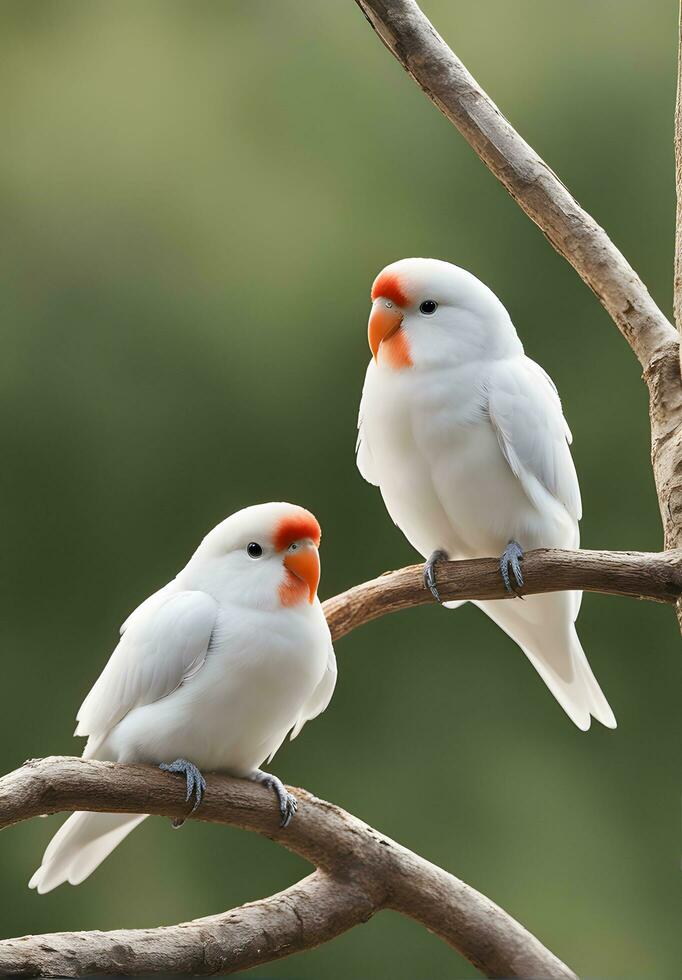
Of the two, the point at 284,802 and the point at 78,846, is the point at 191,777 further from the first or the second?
the point at 78,846

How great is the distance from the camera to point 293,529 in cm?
164

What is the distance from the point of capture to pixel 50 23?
3611 mm

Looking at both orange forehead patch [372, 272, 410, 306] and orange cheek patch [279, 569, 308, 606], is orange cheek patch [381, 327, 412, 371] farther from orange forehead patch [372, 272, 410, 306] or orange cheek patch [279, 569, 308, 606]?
orange cheek patch [279, 569, 308, 606]

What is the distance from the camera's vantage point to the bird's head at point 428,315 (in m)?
1.74

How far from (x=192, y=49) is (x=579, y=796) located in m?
2.74

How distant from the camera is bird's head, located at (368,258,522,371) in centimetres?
174

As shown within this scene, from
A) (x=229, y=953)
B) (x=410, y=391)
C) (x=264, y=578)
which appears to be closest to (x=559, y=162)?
(x=410, y=391)

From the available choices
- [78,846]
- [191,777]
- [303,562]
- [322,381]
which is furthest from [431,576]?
[322,381]

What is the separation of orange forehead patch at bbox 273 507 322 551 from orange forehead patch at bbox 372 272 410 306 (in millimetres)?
373

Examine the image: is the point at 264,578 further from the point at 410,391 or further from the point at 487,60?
the point at 487,60

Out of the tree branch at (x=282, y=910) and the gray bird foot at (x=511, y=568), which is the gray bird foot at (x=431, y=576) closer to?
the gray bird foot at (x=511, y=568)

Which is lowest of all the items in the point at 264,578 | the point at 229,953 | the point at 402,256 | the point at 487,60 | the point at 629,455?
the point at 229,953

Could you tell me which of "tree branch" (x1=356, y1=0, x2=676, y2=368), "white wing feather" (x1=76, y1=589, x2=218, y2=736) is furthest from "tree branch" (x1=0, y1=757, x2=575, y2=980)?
"tree branch" (x1=356, y1=0, x2=676, y2=368)

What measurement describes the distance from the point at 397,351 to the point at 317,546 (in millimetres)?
345
